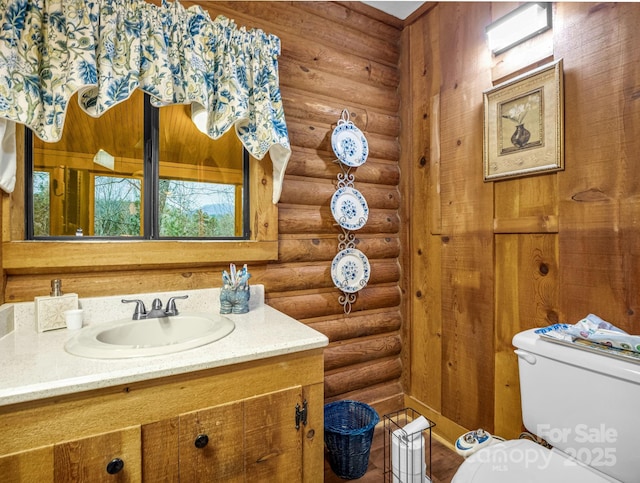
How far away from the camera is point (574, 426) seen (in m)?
1.10

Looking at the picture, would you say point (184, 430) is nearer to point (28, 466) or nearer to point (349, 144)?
point (28, 466)

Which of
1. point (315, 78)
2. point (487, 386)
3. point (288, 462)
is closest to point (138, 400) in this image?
point (288, 462)

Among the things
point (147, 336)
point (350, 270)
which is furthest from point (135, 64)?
point (350, 270)

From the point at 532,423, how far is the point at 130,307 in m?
1.69

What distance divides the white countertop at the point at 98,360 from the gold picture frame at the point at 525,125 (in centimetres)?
121

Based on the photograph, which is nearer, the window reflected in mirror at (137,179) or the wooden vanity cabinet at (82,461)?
the wooden vanity cabinet at (82,461)

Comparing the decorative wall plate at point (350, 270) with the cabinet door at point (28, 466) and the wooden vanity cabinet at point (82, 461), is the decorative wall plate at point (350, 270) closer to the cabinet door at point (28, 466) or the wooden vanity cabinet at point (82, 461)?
the wooden vanity cabinet at point (82, 461)

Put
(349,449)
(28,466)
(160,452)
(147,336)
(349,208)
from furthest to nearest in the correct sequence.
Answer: (349,208)
(349,449)
(147,336)
(160,452)
(28,466)

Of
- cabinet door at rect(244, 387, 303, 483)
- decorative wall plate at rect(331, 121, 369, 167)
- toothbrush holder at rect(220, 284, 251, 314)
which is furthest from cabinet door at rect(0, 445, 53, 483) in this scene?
decorative wall plate at rect(331, 121, 369, 167)

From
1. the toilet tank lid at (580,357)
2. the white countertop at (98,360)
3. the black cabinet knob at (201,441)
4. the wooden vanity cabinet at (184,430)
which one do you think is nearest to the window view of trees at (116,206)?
the white countertop at (98,360)

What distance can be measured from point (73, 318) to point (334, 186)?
142 centimetres

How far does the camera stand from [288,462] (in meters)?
1.13

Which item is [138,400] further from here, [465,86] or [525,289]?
[465,86]

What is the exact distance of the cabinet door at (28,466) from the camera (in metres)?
0.79
